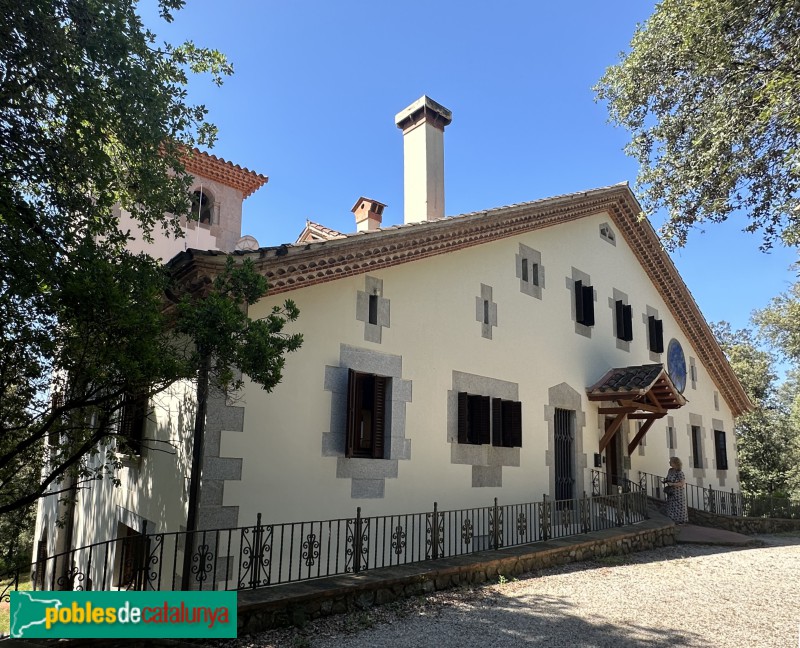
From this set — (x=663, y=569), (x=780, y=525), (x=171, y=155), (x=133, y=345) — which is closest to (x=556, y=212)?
(x=663, y=569)

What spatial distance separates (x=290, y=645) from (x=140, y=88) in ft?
18.9

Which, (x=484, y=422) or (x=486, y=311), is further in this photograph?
(x=486, y=311)

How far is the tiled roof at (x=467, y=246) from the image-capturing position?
7609 millimetres

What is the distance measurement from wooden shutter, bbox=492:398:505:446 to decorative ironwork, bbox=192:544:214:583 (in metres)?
5.77

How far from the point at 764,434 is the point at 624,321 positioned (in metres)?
18.7

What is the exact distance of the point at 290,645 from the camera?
5.41 meters

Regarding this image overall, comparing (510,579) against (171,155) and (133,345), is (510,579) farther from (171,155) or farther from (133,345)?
(171,155)

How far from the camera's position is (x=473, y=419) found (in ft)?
34.9

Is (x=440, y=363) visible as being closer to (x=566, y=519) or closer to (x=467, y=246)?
(x=467, y=246)

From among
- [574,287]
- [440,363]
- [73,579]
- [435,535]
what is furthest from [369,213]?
[73,579]

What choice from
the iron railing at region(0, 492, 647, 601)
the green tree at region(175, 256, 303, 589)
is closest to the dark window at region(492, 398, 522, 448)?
the iron railing at region(0, 492, 647, 601)

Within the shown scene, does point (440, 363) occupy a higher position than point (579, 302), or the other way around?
point (579, 302)

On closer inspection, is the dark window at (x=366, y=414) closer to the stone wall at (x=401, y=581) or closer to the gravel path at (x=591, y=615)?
the stone wall at (x=401, y=581)

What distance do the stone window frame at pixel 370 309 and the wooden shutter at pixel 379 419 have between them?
2.31 ft
